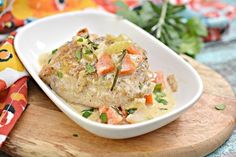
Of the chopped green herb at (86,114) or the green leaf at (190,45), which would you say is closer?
the chopped green herb at (86,114)

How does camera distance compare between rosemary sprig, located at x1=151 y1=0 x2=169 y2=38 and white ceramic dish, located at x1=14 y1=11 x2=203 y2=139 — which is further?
rosemary sprig, located at x1=151 y1=0 x2=169 y2=38

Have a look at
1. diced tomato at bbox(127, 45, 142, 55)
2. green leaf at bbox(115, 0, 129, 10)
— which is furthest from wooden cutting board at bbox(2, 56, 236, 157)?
green leaf at bbox(115, 0, 129, 10)

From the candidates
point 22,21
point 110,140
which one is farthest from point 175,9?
point 110,140

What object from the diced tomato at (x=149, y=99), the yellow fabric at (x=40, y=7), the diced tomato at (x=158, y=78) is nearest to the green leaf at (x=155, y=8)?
the yellow fabric at (x=40, y=7)

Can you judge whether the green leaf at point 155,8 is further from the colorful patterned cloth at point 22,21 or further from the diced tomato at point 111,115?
the diced tomato at point 111,115

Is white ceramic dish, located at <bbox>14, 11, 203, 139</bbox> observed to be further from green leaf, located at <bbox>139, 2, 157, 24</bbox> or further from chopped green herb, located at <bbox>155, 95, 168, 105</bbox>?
green leaf, located at <bbox>139, 2, 157, 24</bbox>

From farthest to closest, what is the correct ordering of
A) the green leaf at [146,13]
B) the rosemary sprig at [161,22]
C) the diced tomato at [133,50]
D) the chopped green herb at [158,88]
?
the green leaf at [146,13] < the rosemary sprig at [161,22] < the chopped green herb at [158,88] < the diced tomato at [133,50]

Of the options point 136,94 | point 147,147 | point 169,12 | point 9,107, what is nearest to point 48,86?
point 9,107
